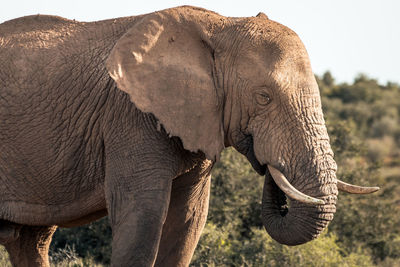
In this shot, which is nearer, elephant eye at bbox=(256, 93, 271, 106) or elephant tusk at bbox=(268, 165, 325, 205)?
elephant tusk at bbox=(268, 165, 325, 205)

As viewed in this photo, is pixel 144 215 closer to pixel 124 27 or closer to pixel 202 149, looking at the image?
pixel 202 149

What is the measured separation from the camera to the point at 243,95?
591cm

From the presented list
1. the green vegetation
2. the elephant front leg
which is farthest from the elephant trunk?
the green vegetation

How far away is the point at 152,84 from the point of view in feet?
19.3

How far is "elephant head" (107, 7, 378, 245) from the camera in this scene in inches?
226

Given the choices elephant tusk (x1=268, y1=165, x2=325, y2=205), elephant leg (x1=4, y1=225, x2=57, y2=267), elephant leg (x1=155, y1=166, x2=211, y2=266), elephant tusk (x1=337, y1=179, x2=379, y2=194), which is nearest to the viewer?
elephant tusk (x1=268, y1=165, x2=325, y2=205)

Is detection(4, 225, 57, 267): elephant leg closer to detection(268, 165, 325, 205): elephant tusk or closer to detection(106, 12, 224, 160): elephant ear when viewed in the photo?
detection(106, 12, 224, 160): elephant ear

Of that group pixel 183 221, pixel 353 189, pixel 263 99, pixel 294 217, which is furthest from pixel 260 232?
pixel 263 99

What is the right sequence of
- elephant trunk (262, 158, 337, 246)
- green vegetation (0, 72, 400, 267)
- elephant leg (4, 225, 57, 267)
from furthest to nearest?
green vegetation (0, 72, 400, 267)
elephant leg (4, 225, 57, 267)
elephant trunk (262, 158, 337, 246)

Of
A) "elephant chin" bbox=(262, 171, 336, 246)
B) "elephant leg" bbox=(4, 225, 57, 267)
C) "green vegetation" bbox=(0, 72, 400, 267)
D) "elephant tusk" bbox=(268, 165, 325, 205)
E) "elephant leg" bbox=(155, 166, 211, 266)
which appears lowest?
"green vegetation" bbox=(0, 72, 400, 267)

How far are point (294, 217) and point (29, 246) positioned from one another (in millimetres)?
2507

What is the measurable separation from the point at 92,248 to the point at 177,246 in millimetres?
3631

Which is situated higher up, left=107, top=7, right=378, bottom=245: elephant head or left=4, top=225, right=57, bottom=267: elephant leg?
left=107, top=7, right=378, bottom=245: elephant head

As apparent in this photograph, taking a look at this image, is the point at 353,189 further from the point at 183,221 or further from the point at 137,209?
the point at 137,209
